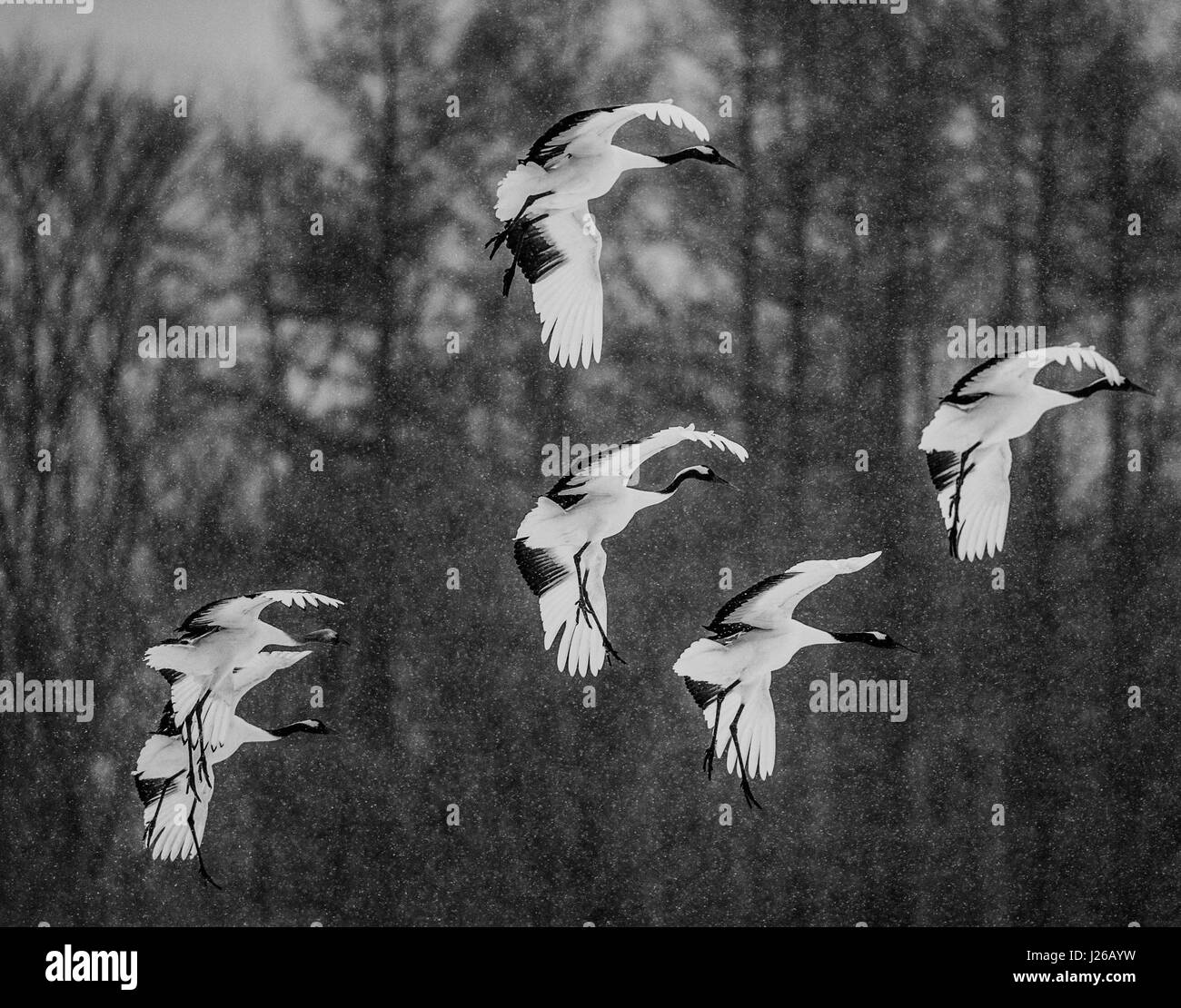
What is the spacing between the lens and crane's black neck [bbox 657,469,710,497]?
2807 millimetres

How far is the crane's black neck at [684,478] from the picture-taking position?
9.21 feet

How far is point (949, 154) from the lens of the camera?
2.83 m

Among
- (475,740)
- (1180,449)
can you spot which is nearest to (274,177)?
(475,740)

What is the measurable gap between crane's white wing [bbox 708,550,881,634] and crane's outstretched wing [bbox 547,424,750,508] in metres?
0.28

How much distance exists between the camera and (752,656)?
2.77m

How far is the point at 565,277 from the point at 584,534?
56 centimetres

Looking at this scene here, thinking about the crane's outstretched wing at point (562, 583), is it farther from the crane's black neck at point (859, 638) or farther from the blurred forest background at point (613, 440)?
the crane's black neck at point (859, 638)

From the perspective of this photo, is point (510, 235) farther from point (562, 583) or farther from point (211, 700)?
point (211, 700)

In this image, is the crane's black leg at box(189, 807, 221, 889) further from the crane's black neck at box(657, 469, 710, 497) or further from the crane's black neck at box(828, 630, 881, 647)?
the crane's black neck at box(828, 630, 881, 647)

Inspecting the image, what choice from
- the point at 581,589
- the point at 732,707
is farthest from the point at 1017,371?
the point at 581,589

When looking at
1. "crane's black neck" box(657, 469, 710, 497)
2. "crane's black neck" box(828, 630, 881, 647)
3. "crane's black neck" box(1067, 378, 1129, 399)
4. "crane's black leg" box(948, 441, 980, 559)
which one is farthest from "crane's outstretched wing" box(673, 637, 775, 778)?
"crane's black neck" box(1067, 378, 1129, 399)

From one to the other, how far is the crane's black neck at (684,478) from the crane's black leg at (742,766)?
491mm
